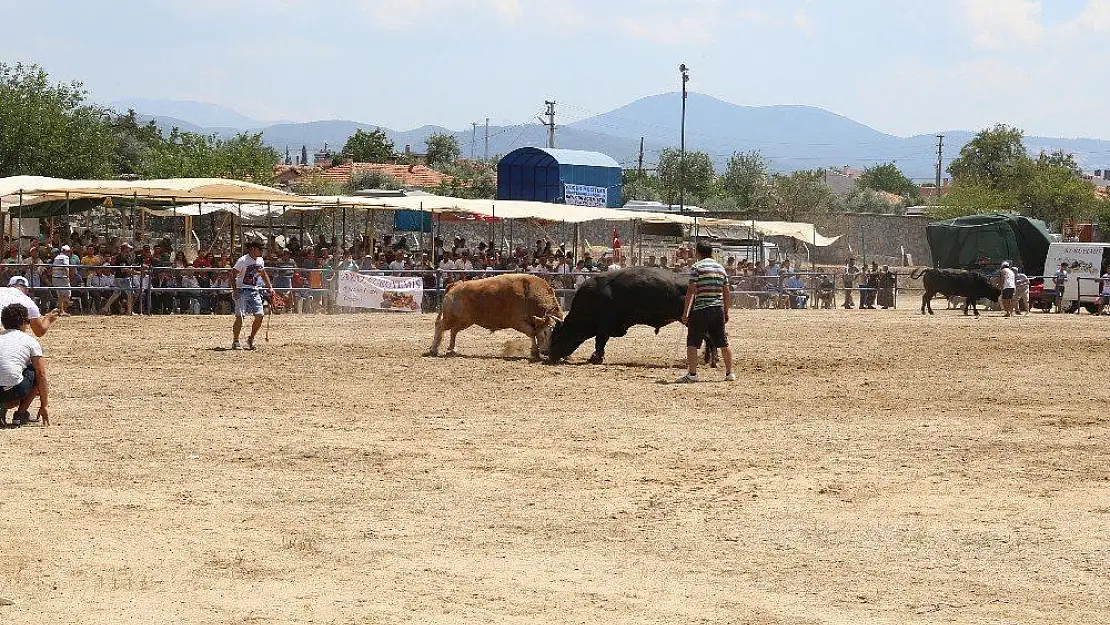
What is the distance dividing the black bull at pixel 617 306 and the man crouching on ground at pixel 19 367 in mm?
7954

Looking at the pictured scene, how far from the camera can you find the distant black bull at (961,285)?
3528 centimetres

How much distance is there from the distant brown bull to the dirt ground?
1.13m

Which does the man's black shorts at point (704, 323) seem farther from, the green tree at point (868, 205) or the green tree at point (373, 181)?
the green tree at point (868, 205)

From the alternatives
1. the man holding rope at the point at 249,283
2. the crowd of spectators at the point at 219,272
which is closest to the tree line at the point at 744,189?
the crowd of spectators at the point at 219,272

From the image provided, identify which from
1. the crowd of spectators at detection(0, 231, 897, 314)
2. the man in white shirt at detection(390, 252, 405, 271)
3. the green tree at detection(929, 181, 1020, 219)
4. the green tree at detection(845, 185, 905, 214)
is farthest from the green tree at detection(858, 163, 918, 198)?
the man in white shirt at detection(390, 252, 405, 271)

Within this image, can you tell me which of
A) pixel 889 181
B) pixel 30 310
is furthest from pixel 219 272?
pixel 889 181

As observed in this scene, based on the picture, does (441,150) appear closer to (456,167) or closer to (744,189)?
(456,167)

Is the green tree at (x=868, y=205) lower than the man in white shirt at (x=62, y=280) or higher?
higher

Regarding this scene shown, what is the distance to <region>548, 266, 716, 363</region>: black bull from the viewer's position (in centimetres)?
1852

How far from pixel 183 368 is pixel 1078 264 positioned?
2724cm

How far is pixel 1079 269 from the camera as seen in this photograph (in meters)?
37.8

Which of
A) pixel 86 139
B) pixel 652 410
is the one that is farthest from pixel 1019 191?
pixel 652 410

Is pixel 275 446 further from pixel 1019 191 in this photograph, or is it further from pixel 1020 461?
pixel 1019 191

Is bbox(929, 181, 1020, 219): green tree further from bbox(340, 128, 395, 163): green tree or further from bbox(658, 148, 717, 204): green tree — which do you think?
bbox(340, 128, 395, 163): green tree
